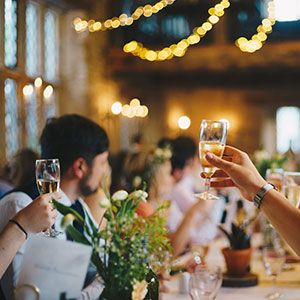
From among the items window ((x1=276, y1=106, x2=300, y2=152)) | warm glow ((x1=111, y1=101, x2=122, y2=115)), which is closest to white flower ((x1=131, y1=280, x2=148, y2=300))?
A: warm glow ((x1=111, y1=101, x2=122, y2=115))

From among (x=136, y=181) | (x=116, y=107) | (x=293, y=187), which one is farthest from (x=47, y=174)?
(x=116, y=107)

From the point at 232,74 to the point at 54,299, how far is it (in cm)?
961

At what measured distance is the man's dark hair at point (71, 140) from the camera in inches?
112

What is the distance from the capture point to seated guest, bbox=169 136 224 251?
4855 mm

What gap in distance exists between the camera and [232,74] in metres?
11.1

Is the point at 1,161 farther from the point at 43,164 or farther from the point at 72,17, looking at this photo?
the point at 43,164

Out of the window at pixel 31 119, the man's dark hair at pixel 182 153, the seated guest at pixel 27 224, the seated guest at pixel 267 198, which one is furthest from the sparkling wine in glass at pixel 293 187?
the window at pixel 31 119

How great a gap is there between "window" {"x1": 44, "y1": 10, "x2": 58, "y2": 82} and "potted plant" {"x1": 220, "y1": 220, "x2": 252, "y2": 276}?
6.25m

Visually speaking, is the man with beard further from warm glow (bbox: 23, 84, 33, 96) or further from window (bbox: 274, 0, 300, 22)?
window (bbox: 274, 0, 300, 22)

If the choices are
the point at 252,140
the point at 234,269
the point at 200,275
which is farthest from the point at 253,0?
the point at 200,275

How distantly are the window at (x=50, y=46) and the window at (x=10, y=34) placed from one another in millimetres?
1127

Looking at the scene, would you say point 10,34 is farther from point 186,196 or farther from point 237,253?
point 237,253

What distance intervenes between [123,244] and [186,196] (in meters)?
3.81

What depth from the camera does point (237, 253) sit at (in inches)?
127
